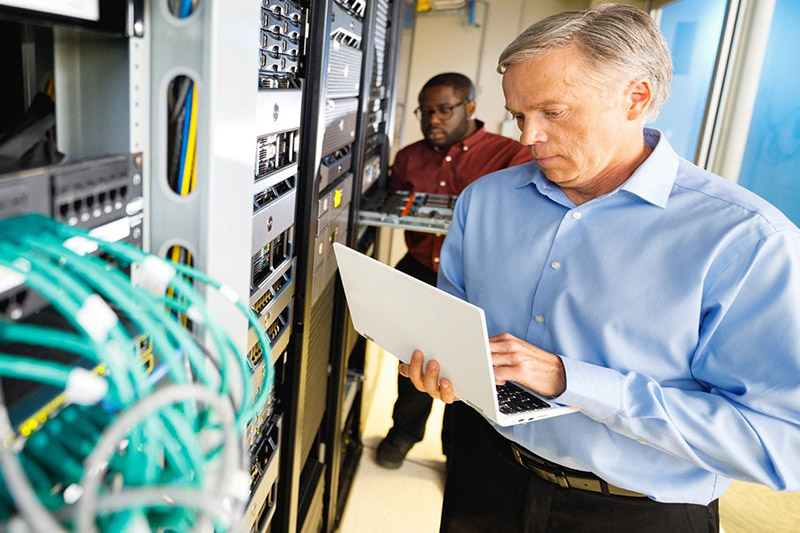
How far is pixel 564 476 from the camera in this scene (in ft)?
3.79

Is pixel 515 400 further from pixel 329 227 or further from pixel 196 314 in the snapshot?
pixel 329 227

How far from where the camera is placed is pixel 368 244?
2.47m

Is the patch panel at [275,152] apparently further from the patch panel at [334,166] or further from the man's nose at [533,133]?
the man's nose at [533,133]

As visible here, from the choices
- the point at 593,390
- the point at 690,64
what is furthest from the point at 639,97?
the point at 690,64

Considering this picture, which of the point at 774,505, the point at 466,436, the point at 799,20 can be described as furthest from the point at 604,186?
the point at 774,505

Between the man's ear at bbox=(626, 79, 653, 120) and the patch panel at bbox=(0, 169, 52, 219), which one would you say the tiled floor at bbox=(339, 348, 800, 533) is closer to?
the man's ear at bbox=(626, 79, 653, 120)

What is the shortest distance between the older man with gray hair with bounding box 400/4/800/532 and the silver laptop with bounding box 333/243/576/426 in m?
0.04

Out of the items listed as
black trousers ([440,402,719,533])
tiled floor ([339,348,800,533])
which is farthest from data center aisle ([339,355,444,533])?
black trousers ([440,402,719,533])

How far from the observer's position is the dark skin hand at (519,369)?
963mm

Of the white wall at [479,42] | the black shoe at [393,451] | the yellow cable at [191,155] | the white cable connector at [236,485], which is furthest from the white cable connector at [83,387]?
the white wall at [479,42]

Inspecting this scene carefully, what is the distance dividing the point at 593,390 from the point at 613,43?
23.7 inches

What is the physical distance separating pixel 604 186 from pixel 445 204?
1.08 meters

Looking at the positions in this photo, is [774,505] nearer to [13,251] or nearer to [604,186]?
[604,186]

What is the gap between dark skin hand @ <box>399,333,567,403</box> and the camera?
0.96 meters
